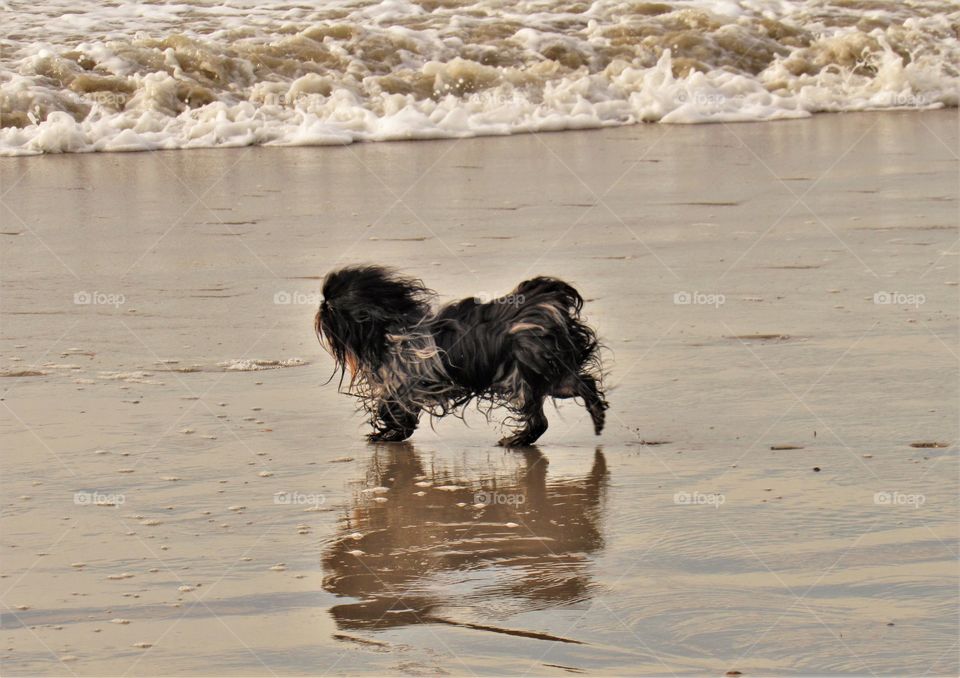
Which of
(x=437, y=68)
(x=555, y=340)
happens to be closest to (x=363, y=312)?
(x=555, y=340)

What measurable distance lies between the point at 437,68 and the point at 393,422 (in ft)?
34.9

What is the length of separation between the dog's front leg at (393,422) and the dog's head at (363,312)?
17cm

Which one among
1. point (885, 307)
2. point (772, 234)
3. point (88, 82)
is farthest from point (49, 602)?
point (88, 82)

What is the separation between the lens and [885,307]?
22.4ft

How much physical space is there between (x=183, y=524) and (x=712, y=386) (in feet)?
7.53

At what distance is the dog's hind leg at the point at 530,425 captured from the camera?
529cm

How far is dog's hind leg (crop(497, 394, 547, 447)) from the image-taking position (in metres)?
5.29

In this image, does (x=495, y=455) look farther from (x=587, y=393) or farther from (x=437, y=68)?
(x=437, y=68)

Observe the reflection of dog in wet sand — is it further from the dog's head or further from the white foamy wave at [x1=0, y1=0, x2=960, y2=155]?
the white foamy wave at [x1=0, y1=0, x2=960, y2=155]

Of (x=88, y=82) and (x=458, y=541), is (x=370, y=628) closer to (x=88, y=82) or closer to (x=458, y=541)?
(x=458, y=541)

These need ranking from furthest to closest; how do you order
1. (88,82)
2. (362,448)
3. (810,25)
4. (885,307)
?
1. (810,25)
2. (88,82)
3. (885,307)
4. (362,448)

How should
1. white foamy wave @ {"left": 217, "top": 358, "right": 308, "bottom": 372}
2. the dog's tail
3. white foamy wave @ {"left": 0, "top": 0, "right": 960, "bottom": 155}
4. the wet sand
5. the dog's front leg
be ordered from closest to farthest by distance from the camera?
1. the wet sand
2. the dog's tail
3. the dog's front leg
4. white foamy wave @ {"left": 217, "top": 358, "right": 308, "bottom": 372}
5. white foamy wave @ {"left": 0, "top": 0, "right": 960, "bottom": 155}

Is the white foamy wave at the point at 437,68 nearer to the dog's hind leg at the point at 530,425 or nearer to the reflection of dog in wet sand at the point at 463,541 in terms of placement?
the dog's hind leg at the point at 530,425

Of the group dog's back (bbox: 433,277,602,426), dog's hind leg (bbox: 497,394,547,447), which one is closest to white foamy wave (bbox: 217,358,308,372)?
dog's back (bbox: 433,277,602,426)
